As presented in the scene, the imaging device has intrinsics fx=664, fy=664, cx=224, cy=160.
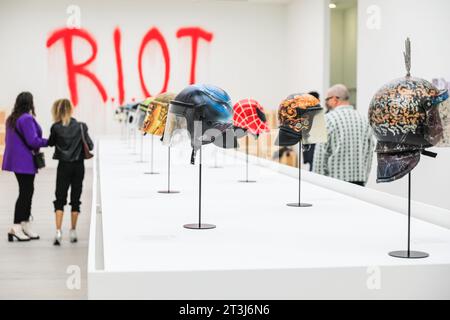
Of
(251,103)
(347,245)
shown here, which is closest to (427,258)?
(347,245)

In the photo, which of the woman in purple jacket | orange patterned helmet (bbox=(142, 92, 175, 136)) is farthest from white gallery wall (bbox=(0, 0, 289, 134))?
orange patterned helmet (bbox=(142, 92, 175, 136))

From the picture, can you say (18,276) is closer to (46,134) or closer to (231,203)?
(231,203)

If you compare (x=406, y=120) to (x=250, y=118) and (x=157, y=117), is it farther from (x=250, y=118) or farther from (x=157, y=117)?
(x=250, y=118)

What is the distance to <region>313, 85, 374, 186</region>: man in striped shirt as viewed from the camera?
543 centimetres

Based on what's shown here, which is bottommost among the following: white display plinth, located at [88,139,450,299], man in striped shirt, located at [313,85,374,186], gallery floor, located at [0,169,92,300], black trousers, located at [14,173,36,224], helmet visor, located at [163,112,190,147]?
gallery floor, located at [0,169,92,300]

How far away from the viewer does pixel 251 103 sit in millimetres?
4832

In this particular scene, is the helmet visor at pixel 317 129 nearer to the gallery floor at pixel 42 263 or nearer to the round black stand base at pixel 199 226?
the round black stand base at pixel 199 226

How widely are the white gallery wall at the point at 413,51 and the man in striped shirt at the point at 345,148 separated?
3.09 meters

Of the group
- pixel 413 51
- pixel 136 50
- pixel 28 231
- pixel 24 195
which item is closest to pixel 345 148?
pixel 24 195

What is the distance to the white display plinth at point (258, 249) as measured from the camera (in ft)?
6.80

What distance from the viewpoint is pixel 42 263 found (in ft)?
19.5

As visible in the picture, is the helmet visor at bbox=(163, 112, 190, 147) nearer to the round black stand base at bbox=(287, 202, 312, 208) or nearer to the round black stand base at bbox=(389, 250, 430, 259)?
the round black stand base at bbox=(287, 202, 312, 208)

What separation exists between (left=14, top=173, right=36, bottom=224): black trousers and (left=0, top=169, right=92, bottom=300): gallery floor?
30cm

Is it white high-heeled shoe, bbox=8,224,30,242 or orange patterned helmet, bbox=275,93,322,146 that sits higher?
orange patterned helmet, bbox=275,93,322,146
